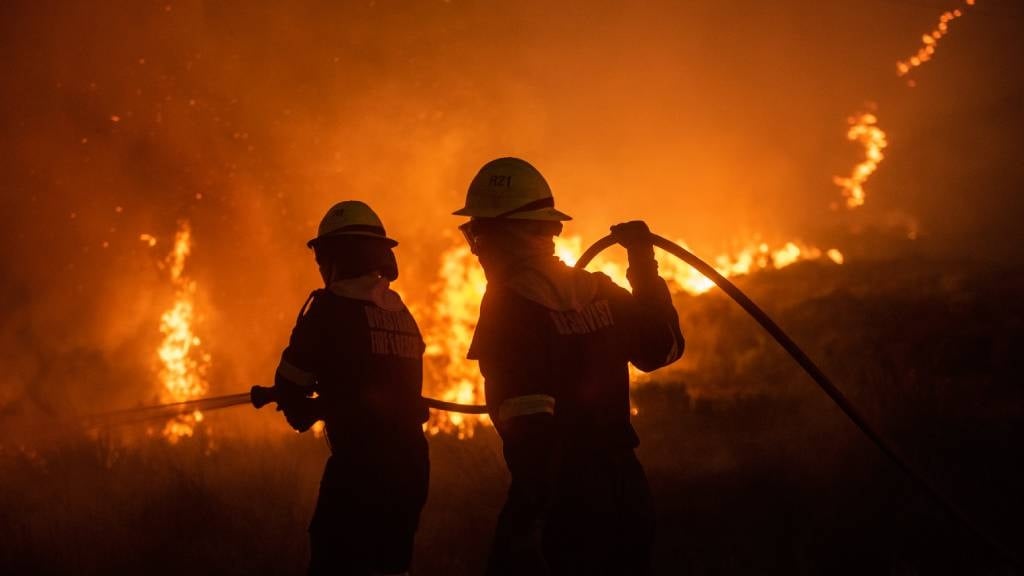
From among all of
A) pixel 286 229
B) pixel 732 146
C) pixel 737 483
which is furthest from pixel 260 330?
pixel 732 146

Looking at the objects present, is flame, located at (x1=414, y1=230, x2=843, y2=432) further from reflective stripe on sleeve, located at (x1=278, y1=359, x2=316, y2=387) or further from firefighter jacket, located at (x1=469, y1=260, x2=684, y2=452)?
firefighter jacket, located at (x1=469, y1=260, x2=684, y2=452)

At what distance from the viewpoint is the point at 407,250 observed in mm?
18672

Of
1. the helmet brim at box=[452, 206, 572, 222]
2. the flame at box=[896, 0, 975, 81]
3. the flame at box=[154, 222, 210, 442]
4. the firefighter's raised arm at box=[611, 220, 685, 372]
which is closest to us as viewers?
the helmet brim at box=[452, 206, 572, 222]

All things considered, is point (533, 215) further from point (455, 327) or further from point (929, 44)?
point (929, 44)

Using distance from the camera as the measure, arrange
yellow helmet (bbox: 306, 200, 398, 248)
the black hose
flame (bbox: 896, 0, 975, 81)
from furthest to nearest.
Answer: flame (bbox: 896, 0, 975, 81), yellow helmet (bbox: 306, 200, 398, 248), the black hose

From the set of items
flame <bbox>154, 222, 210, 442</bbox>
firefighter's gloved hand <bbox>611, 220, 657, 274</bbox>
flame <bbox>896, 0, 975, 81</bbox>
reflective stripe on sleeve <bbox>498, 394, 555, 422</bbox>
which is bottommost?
reflective stripe on sleeve <bbox>498, 394, 555, 422</bbox>

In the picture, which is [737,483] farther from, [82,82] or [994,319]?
[82,82]

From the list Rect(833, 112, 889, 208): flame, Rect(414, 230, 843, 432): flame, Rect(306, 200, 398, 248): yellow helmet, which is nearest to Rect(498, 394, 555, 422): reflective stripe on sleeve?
Rect(306, 200, 398, 248): yellow helmet

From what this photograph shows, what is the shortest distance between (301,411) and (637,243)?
6.22ft

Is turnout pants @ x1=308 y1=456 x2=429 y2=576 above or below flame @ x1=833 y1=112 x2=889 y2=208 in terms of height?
below

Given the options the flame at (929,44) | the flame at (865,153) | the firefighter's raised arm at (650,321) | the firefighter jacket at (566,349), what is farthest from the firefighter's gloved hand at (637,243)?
the flame at (929,44)

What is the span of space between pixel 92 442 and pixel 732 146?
27.7 meters

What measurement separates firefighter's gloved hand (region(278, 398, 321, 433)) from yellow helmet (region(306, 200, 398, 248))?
2.91 ft

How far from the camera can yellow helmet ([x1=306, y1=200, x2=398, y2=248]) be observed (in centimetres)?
459
